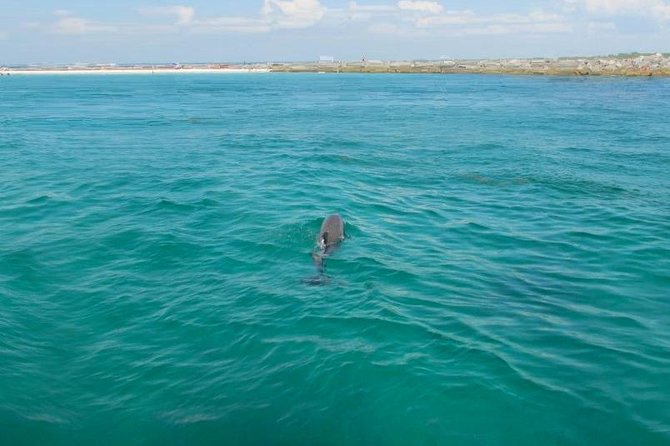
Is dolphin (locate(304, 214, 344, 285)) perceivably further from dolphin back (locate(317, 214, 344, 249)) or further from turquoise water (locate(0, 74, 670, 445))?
turquoise water (locate(0, 74, 670, 445))

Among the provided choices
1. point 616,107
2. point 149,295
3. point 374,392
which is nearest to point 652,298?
point 374,392

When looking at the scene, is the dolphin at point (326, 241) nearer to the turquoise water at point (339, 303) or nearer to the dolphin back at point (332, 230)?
the dolphin back at point (332, 230)

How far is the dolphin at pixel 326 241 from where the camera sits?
60.4ft

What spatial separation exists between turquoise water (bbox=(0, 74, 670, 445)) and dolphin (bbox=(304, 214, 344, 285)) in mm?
474

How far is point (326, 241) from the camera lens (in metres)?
20.4

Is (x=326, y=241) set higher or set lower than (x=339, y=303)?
higher

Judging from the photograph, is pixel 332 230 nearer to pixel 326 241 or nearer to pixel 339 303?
pixel 326 241

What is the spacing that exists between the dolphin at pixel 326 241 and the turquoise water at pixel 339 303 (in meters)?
0.47

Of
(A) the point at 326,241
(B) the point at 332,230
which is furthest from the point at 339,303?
(B) the point at 332,230

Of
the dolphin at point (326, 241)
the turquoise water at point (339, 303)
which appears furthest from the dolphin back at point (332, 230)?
the turquoise water at point (339, 303)

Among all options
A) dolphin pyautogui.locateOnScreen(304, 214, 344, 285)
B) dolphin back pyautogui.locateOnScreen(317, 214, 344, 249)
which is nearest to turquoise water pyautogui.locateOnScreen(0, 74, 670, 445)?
dolphin pyautogui.locateOnScreen(304, 214, 344, 285)

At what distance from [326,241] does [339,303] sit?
4.70 metres

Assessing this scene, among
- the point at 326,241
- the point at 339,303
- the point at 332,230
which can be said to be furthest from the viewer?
the point at 332,230

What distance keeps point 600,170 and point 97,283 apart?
92.6ft
